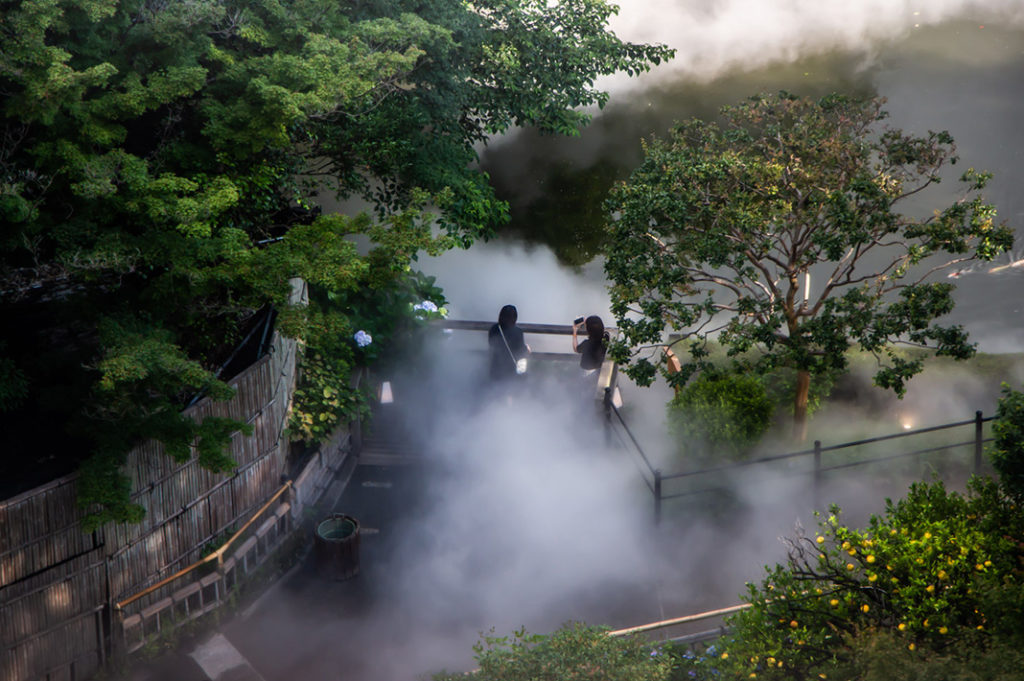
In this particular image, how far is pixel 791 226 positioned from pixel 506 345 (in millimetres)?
5200

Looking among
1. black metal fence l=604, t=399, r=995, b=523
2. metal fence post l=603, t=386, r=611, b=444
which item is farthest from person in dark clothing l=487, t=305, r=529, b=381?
black metal fence l=604, t=399, r=995, b=523

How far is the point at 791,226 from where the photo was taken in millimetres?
13445

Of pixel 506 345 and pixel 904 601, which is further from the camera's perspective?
pixel 506 345

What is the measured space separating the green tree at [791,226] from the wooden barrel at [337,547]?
432 cm

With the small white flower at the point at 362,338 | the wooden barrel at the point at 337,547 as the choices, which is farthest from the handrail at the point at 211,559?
the small white flower at the point at 362,338

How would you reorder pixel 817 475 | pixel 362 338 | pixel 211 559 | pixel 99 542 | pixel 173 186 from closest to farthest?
1. pixel 173 186
2. pixel 99 542
3. pixel 211 559
4. pixel 817 475
5. pixel 362 338

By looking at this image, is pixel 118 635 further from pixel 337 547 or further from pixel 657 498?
pixel 657 498

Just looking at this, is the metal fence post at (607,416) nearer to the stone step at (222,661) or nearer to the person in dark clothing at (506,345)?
the person in dark clothing at (506,345)

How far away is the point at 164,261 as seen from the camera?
34.0 ft

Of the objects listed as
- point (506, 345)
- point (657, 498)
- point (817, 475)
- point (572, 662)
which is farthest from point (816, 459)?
point (572, 662)

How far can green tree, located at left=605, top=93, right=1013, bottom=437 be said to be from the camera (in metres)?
12.4

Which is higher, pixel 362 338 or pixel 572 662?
pixel 362 338

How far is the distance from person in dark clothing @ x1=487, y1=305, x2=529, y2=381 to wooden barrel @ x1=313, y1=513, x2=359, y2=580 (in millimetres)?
4323

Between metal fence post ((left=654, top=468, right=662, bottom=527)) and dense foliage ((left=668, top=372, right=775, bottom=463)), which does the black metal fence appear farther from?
dense foliage ((left=668, top=372, right=775, bottom=463))
